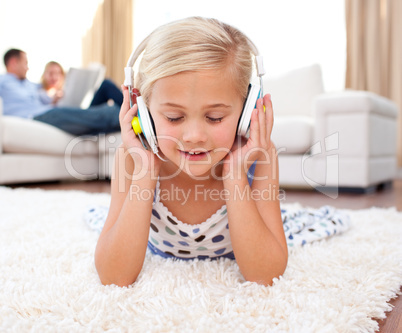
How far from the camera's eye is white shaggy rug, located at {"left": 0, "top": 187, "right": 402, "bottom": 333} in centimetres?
51

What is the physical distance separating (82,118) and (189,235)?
7.28 ft

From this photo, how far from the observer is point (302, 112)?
115 inches

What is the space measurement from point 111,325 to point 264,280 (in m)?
0.29

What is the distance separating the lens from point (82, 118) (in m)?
2.75

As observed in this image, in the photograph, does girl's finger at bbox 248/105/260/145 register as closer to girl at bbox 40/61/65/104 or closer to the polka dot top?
the polka dot top

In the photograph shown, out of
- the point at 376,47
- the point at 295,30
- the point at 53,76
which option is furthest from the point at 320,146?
the point at 53,76

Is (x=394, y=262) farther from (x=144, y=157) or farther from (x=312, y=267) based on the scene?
(x=144, y=157)

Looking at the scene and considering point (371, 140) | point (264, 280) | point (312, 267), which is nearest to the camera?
point (264, 280)

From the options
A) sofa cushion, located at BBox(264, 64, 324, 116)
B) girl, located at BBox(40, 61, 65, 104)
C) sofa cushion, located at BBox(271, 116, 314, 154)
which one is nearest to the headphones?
sofa cushion, located at BBox(271, 116, 314, 154)

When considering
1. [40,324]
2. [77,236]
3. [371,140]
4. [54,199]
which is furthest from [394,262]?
[371,140]

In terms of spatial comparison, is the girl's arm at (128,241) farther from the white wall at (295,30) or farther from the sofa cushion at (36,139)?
the white wall at (295,30)

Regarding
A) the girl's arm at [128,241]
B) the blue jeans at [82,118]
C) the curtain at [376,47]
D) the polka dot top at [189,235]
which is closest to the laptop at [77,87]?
the blue jeans at [82,118]

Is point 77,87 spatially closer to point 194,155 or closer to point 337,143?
point 337,143

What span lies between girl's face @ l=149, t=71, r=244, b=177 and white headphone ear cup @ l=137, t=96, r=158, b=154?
11 millimetres
